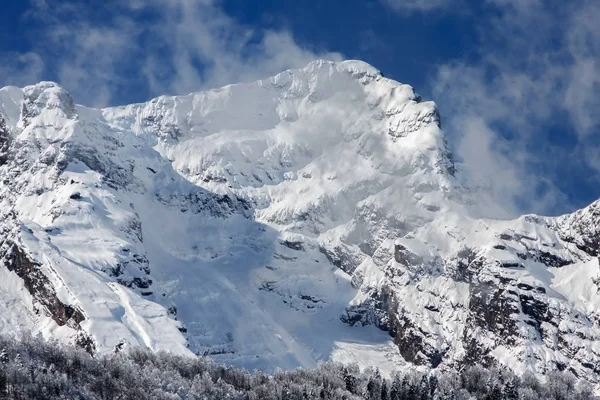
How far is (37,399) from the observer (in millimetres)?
199375

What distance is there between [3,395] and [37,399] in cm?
590

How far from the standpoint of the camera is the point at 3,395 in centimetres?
19912
